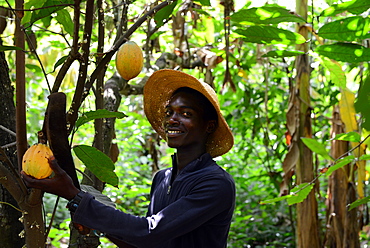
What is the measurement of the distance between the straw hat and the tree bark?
532 millimetres

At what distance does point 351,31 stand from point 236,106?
117 inches

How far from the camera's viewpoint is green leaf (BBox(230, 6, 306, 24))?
1.58 meters

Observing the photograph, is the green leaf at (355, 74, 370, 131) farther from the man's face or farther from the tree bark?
the tree bark

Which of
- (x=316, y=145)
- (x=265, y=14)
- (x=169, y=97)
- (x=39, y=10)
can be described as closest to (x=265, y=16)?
(x=265, y=14)

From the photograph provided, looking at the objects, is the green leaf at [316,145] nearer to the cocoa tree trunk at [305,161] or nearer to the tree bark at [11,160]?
the cocoa tree trunk at [305,161]

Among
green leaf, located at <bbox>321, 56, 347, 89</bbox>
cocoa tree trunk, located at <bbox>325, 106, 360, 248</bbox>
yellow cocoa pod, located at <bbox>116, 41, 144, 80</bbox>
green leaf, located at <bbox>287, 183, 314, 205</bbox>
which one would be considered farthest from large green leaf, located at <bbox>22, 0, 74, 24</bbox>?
cocoa tree trunk, located at <bbox>325, 106, 360, 248</bbox>

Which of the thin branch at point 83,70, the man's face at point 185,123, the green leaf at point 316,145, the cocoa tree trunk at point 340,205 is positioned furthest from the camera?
the cocoa tree trunk at point 340,205

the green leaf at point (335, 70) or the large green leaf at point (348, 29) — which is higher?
the large green leaf at point (348, 29)

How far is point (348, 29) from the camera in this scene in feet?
5.15

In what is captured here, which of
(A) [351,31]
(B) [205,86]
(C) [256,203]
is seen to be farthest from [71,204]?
(C) [256,203]

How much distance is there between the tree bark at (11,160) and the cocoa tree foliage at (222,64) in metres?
0.17

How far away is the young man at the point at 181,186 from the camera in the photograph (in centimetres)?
128

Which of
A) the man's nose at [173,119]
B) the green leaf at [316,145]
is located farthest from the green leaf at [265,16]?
the green leaf at [316,145]

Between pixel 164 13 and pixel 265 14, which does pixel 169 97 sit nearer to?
pixel 164 13
